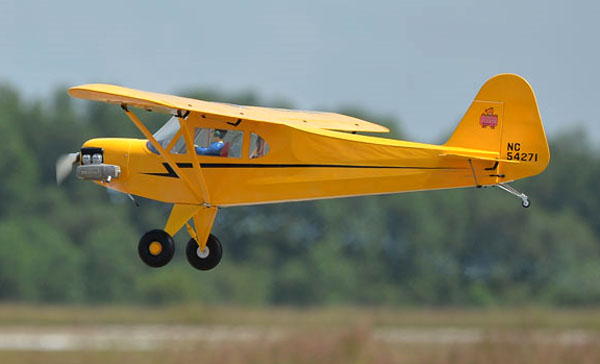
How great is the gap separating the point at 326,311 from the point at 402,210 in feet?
71.5

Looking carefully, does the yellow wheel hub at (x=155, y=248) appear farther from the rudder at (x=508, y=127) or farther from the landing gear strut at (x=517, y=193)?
the landing gear strut at (x=517, y=193)

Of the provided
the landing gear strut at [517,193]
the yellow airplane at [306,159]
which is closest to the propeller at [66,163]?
the yellow airplane at [306,159]

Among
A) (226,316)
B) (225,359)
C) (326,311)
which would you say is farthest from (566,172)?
(225,359)

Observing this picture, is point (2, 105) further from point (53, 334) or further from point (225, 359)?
point (225, 359)

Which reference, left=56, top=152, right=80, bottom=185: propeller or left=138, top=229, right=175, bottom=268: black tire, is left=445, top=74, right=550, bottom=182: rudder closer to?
left=138, top=229, right=175, bottom=268: black tire

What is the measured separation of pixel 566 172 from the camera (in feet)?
278

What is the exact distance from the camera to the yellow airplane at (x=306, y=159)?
15.3m

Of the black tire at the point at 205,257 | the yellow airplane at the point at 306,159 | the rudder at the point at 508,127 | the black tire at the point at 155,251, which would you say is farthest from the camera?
the black tire at the point at 205,257

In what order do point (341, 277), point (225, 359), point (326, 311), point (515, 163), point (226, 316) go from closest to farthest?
point (515, 163) → point (225, 359) → point (226, 316) → point (326, 311) → point (341, 277)

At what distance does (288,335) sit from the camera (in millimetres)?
49031

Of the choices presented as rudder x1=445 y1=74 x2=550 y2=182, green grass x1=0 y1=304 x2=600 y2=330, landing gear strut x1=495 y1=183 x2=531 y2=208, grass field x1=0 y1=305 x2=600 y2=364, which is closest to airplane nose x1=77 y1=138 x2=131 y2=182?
rudder x1=445 y1=74 x2=550 y2=182

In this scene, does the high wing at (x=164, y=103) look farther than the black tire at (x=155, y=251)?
No

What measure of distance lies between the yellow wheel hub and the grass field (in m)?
27.9

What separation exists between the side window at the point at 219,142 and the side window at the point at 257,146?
0.14 metres
